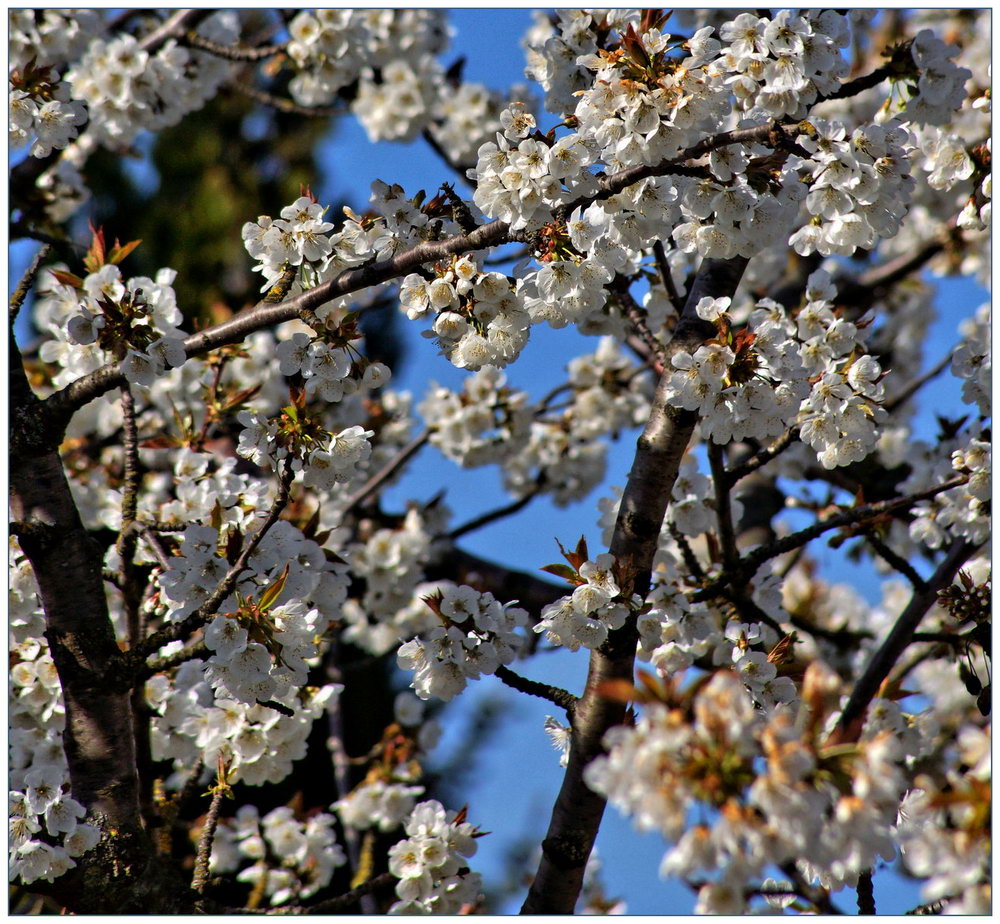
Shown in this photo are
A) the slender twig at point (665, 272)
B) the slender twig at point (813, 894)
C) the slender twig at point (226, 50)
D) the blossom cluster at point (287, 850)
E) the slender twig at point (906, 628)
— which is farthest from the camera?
the slender twig at point (226, 50)

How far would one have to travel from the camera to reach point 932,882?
3.38ft

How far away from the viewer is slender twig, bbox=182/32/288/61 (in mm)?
3039

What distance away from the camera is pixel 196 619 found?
1703 mm

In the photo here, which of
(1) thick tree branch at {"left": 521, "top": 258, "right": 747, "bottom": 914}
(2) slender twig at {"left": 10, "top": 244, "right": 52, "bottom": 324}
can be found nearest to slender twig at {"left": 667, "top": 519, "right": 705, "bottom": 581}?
(1) thick tree branch at {"left": 521, "top": 258, "right": 747, "bottom": 914}

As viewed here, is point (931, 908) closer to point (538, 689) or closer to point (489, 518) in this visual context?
point (538, 689)

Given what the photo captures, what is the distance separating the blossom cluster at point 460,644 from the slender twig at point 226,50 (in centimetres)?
209

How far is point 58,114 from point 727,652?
179cm

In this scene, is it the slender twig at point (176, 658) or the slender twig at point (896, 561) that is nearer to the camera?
the slender twig at point (176, 658)

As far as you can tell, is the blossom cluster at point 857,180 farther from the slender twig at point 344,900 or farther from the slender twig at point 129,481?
the slender twig at point 344,900

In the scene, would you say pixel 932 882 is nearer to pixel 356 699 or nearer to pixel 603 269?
pixel 603 269

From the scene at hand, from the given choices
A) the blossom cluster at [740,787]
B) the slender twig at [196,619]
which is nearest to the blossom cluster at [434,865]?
the slender twig at [196,619]

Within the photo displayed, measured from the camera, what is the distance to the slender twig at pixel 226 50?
304 centimetres

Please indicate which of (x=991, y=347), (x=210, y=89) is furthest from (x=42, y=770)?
(x=210, y=89)

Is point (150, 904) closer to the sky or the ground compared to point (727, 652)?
closer to the ground
